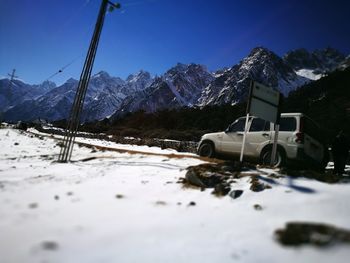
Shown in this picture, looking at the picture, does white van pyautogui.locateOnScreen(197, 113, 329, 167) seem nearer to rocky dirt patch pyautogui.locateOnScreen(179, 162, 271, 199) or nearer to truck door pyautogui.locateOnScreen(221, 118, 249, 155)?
truck door pyautogui.locateOnScreen(221, 118, 249, 155)

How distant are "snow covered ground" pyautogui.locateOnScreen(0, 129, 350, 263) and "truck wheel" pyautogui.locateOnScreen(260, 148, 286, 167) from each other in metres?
2.29

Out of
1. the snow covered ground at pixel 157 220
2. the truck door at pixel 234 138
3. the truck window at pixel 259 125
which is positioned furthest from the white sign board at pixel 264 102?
the snow covered ground at pixel 157 220

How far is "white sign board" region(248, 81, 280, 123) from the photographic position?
7367 mm

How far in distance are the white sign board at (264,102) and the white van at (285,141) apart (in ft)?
3.01

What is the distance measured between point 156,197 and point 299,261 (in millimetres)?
2783

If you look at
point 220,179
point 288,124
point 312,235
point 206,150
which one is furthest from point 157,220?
point 206,150

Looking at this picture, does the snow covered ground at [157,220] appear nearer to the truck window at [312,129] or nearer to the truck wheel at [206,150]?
the truck window at [312,129]

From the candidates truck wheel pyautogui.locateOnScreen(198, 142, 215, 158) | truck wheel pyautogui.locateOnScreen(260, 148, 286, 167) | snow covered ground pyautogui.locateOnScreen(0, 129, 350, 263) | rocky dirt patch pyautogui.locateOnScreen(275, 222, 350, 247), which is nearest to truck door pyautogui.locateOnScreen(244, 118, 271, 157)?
truck wheel pyautogui.locateOnScreen(260, 148, 286, 167)

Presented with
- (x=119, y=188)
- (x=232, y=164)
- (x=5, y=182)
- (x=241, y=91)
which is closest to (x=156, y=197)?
(x=119, y=188)

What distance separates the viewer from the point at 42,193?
4984 mm

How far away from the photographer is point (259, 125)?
906 cm

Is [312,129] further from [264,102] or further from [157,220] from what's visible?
[157,220]

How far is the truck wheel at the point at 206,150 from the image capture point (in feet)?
34.4

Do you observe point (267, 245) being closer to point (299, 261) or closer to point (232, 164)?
point (299, 261)
